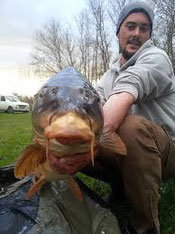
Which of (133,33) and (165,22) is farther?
(165,22)

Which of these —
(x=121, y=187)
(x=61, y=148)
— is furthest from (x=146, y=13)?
(x=61, y=148)

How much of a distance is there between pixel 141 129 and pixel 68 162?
0.63 meters

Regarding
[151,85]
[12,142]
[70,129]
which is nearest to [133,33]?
[151,85]

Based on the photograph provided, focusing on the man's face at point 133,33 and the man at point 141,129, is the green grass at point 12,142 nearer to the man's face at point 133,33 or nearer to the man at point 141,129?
the man's face at point 133,33

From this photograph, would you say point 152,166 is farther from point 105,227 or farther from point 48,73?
point 48,73

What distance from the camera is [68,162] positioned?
1.69 meters

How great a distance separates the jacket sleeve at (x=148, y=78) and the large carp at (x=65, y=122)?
53 centimetres

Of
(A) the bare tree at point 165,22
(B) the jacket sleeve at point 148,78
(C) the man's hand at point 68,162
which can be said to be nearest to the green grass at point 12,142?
(B) the jacket sleeve at point 148,78

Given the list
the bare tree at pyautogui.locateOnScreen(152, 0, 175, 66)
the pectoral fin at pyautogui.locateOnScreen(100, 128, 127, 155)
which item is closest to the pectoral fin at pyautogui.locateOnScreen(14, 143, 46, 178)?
the pectoral fin at pyautogui.locateOnScreen(100, 128, 127, 155)

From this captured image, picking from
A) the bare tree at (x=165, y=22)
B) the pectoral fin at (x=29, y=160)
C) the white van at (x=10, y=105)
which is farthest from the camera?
the white van at (x=10, y=105)

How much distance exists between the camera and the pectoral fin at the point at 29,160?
1749 mm

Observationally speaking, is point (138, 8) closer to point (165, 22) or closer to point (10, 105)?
point (165, 22)

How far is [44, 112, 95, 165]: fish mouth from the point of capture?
4.02 ft

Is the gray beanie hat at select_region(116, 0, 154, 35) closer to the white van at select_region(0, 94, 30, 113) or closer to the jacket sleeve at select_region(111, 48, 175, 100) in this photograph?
the jacket sleeve at select_region(111, 48, 175, 100)
